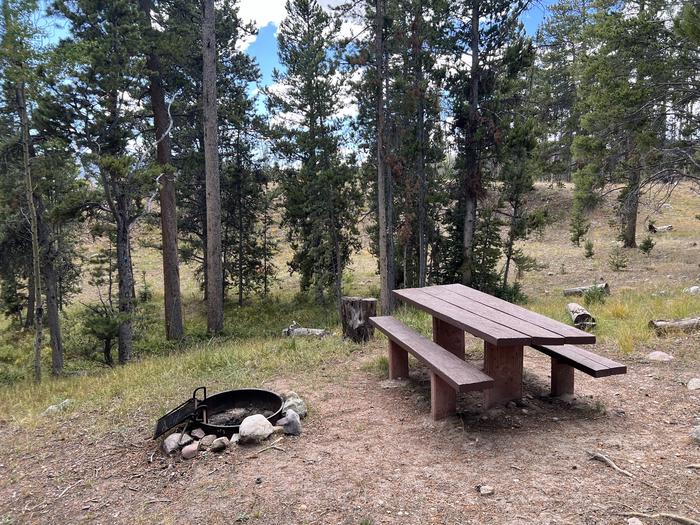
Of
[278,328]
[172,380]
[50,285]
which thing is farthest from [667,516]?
[278,328]

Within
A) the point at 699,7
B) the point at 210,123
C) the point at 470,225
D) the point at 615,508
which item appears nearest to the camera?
the point at 615,508

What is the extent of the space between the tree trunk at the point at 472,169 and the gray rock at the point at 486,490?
35.3ft

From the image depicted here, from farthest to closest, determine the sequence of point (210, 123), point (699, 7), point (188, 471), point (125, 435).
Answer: point (210, 123), point (699, 7), point (125, 435), point (188, 471)

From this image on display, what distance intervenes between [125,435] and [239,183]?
12616 mm

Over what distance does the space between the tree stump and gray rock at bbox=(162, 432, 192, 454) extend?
341 cm

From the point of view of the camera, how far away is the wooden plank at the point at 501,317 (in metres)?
3.30

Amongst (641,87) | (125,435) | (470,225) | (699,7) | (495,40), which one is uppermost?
(495,40)

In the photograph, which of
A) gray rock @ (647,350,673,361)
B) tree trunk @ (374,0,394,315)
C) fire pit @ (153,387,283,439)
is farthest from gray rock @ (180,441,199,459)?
tree trunk @ (374,0,394,315)

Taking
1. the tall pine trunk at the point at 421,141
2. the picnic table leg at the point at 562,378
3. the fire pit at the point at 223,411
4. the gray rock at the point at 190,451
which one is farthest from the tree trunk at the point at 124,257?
the picnic table leg at the point at 562,378

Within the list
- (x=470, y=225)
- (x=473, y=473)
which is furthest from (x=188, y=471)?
(x=470, y=225)

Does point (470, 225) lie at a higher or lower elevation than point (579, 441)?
higher

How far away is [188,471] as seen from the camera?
327 cm

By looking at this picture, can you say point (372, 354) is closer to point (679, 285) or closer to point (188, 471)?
point (188, 471)

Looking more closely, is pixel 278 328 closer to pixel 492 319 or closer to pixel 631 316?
pixel 631 316
